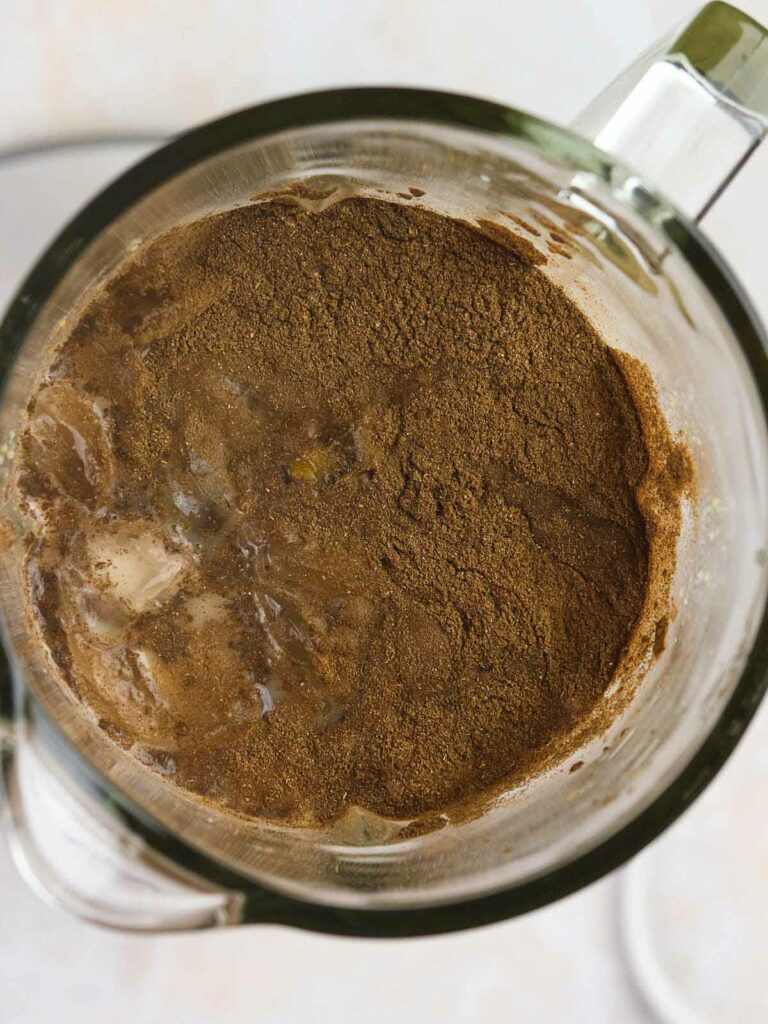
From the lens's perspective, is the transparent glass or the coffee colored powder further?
the coffee colored powder

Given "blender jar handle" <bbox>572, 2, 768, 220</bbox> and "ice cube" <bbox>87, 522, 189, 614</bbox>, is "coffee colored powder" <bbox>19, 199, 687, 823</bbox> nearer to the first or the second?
"ice cube" <bbox>87, 522, 189, 614</bbox>

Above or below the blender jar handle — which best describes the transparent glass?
below

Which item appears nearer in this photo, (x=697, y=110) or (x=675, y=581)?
(x=697, y=110)

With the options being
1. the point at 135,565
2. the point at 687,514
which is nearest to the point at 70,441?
the point at 135,565

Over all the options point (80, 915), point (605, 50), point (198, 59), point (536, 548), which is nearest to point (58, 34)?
point (198, 59)

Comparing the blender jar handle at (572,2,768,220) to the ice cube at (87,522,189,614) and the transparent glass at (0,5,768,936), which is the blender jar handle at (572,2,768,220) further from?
the ice cube at (87,522,189,614)

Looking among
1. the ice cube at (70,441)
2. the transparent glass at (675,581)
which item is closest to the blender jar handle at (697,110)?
the transparent glass at (675,581)

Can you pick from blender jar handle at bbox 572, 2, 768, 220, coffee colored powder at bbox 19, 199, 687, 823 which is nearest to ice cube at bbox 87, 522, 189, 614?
coffee colored powder at bbox 19, 199, 687, 823

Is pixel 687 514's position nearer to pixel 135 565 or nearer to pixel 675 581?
pixel 675 581

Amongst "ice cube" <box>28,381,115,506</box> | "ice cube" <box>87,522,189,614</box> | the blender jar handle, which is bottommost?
"ice cube" <box>87,522,189,614</box>
